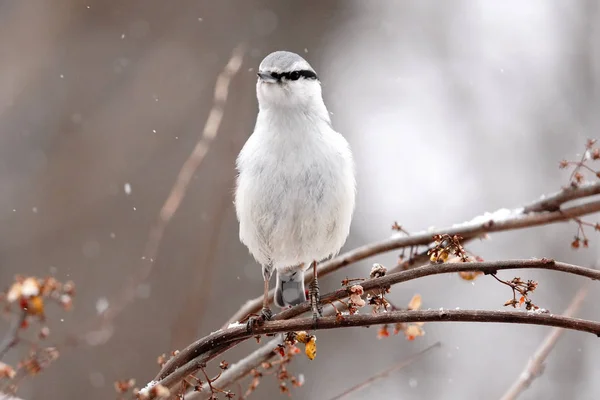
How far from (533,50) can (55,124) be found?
5.25 metres

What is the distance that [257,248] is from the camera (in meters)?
3.06

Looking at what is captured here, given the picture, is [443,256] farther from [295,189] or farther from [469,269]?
[295,189]

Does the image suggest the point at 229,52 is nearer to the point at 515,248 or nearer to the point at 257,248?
the point at 515,248

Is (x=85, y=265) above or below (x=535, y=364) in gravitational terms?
above

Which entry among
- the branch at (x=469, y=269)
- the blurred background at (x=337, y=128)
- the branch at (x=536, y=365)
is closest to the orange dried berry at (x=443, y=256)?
the branch at (x=469, y=269)

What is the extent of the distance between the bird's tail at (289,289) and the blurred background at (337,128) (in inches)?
91.8

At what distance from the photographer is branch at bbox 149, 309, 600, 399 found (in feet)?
5.02

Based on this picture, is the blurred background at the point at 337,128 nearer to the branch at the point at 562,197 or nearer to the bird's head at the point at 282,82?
the bird's head at the point at 282,82

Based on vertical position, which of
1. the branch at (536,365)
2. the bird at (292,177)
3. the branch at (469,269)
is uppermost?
the bird at (292,177)

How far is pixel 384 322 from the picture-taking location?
163cm

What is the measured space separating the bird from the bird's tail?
32 centimetres

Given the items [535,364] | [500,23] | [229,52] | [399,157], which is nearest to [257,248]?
[535,364]

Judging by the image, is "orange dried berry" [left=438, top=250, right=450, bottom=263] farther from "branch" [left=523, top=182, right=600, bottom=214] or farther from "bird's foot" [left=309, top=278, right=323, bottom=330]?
"branch" [left=523, top=182, right=600, bottom=214]

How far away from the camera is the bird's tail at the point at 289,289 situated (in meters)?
3.39
